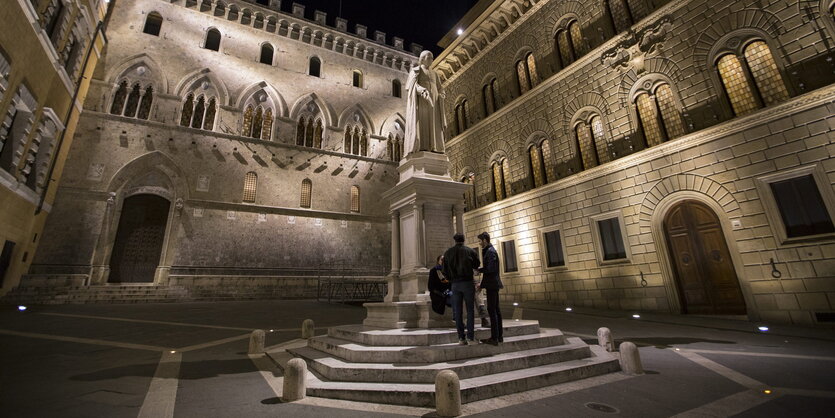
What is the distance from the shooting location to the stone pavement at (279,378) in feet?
10.5

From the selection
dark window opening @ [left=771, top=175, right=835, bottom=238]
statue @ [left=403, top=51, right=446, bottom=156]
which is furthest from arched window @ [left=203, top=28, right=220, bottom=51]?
dark window opening @ [left=771, top=175, right=835, bottom=238]

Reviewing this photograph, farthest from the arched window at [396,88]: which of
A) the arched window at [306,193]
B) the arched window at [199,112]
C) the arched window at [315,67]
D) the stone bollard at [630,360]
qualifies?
the stone bollard at [630,360]

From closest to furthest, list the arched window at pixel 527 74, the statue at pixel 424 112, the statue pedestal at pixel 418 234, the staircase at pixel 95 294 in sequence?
the statue pedestal at pixel 418 234, the statue at pixel 424 112, the staircase at pixel 95 294, the arched window at pixel 527 74

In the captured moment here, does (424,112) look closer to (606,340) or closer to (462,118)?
(606,340)

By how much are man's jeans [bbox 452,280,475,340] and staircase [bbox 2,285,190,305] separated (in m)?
15.5

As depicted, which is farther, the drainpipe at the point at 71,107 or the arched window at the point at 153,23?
the arched window at the point at 153,23

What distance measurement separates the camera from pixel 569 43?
1403 cm

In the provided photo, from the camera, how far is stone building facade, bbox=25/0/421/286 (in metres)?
16.2

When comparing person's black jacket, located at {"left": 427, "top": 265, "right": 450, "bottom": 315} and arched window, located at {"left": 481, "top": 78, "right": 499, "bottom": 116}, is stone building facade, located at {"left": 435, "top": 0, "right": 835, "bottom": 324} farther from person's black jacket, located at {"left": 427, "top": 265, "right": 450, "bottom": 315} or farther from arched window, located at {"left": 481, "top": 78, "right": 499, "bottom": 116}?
person's black jacket, located at {"left": 427, "top": 265, "right": 450, "bottom": 315}

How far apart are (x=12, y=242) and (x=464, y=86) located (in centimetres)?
2145

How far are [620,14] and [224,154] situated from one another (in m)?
20.5

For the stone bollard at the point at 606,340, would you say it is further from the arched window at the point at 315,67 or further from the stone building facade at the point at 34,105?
the arched window at the point at 315,67

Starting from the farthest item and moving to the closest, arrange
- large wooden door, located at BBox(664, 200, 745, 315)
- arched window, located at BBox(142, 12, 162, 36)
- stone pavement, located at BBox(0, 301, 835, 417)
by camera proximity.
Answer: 1. arched window, located at BBox(142, 12, 162, 36)
2. large wooden door, located at BBox(664, 200, 745, 315)
3. stone pavement, located at BBox(0, 301, 835, 417)

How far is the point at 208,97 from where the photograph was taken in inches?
778
